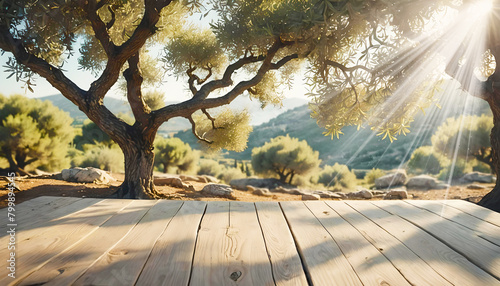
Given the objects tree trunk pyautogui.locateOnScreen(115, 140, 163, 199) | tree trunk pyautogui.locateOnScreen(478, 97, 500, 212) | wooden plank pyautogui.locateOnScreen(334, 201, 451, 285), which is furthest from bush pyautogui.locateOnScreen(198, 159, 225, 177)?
wooden plank pyautogui.locateOnScreen(334, 201, 451, 285)

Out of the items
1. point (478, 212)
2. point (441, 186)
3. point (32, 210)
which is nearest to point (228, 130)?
point (32, 210)

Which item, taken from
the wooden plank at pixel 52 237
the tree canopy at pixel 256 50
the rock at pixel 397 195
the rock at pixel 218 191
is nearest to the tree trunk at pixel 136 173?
the tree canopy at pixel 256 50

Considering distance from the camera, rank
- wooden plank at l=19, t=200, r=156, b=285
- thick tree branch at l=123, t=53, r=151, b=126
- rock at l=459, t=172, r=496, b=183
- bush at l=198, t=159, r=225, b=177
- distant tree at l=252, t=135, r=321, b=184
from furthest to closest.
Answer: bush at l=198, t=159, r=225, b=177 < distant tree at l=252, t=135, r=321, b=184 < rock at l=459, t=172, r=496, b=183 < thick tree branch at l=123, t=53, r=151, b=126 < wooden plank at l=19, t=200, r=156, b=285

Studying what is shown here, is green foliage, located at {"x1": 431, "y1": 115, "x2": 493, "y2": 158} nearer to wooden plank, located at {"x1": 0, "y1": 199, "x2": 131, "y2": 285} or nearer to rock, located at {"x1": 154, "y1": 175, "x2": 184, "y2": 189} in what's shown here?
rock, located at {"x1": 154, "y1": 175, "x2": 184, "y2": 189}

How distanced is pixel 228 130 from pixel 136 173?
2835mm

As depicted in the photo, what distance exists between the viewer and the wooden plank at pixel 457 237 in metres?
1.56

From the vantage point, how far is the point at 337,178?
739 inches

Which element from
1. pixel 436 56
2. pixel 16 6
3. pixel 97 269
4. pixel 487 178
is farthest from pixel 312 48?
pixel 487 178

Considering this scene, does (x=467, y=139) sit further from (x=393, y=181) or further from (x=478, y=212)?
(x=478, y=212)

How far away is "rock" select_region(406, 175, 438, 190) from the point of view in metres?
12.6

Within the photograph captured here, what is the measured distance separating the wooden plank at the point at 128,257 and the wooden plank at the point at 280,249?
0.61m

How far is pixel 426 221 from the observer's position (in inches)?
86.3

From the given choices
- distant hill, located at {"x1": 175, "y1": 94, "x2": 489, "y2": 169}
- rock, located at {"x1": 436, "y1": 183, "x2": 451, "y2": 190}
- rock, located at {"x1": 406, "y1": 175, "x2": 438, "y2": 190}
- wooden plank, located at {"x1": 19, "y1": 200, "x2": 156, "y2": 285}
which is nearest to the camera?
wooden plank, located at {"x1": 19, "y1": 200, "x2": 156, "y2": 285}

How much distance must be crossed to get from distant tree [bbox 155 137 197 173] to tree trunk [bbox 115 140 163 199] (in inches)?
420
